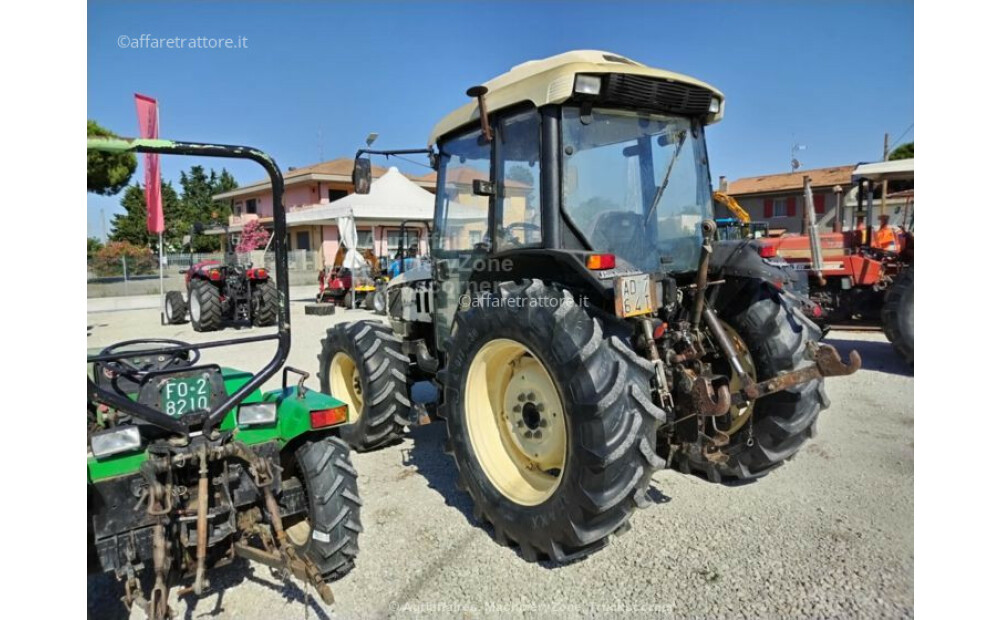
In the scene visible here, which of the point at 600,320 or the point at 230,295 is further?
the point at 230,295

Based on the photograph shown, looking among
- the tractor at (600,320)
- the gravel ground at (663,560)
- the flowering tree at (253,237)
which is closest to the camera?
the gravel ground at (663,560)

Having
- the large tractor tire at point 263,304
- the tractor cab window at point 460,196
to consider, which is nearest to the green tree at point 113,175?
the large tractor tire at point 263,304

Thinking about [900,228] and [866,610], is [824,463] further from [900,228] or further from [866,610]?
[900,228]

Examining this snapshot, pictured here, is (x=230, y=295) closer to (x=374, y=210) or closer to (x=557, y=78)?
→ (x=374, y=210)

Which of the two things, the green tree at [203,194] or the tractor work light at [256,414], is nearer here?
the tractor work light at [256,414]

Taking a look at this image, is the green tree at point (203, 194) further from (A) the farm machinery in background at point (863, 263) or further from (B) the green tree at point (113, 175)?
(A) the farm machinery in background at point (863, 263)

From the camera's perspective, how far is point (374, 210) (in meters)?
15.1

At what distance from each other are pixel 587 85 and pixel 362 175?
1.60 meters

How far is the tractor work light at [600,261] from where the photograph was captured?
280 cm

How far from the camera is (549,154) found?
307 centimetres

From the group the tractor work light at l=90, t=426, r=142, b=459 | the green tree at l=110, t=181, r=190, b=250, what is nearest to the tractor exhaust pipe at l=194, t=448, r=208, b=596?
the tractor work light at l=90, t=426, r=142, b=459

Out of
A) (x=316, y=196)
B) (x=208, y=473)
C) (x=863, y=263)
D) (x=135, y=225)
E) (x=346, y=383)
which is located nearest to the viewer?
(x=208, y=473)

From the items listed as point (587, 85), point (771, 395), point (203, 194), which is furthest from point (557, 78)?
point (203, 194)

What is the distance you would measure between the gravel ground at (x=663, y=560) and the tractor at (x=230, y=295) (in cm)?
809
